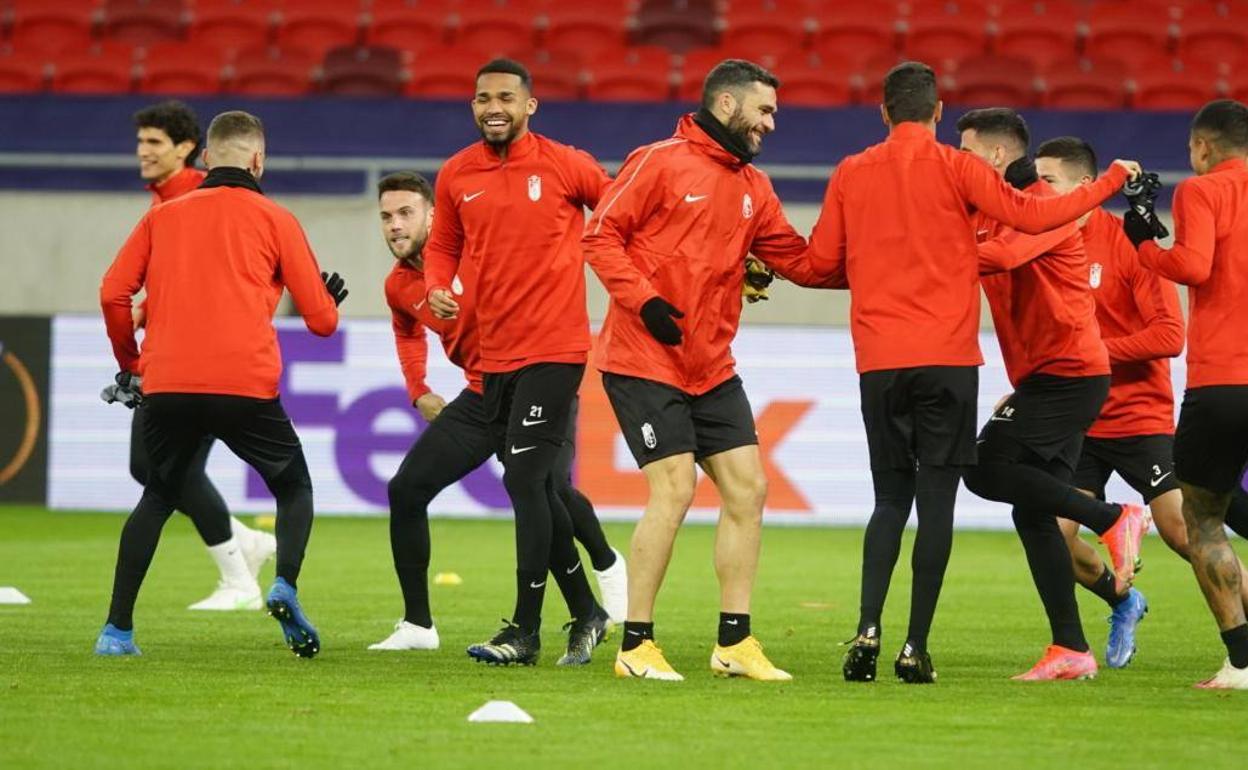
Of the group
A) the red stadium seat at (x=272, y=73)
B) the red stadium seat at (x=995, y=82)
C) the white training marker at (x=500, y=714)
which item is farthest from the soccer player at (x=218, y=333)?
the red stadium seat at (x=995, y=82)

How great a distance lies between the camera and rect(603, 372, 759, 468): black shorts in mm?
7457

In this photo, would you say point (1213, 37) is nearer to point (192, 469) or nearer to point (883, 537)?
point (192, 469)

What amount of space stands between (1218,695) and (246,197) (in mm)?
4159

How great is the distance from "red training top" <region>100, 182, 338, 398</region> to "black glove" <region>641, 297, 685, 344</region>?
160 cm

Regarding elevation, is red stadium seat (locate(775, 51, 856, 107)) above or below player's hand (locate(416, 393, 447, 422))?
above

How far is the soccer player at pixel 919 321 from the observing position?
7.30 m

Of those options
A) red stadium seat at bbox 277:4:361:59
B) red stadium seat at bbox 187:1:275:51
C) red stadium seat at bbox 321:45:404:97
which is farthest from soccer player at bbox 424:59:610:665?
red stadium seat at bbox 187:1:275:51

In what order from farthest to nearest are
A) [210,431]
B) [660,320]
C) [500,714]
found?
[210,431]
[660,320]
[500,714]

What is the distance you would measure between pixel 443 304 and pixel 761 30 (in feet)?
45.7

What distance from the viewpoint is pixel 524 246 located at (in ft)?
26.2

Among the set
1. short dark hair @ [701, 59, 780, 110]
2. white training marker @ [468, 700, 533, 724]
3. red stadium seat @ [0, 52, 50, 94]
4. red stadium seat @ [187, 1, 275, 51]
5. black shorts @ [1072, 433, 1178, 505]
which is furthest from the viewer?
red stadium seat @ [187, 1, 275, 51]

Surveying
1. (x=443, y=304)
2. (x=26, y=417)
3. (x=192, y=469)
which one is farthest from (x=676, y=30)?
(x=443, y=304)

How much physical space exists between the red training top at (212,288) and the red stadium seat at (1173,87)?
13417mm

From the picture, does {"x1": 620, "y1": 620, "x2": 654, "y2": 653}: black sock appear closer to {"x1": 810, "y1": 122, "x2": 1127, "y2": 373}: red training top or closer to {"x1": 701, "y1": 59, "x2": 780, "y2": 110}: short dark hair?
{"x1": 810, "y1": 122, "x2": 1127, "y2": 373}: red training top
